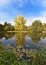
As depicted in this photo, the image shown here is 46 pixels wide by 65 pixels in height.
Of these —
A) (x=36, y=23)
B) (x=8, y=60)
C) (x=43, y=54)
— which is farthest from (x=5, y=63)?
(x=36, y=23)

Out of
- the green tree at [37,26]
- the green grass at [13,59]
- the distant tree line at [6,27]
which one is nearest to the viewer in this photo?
the green grass at [13,59]

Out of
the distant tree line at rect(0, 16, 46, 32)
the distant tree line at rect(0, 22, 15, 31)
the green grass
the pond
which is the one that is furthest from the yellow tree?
the green grass

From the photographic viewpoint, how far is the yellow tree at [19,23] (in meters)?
55.7

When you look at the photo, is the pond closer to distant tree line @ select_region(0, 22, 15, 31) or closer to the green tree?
the green tree

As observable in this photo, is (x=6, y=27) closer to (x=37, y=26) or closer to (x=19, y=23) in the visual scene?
(x=19, y=23)

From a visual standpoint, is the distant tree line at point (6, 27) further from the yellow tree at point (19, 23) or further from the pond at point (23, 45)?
the pond at point (23, 45)

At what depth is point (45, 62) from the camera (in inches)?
239

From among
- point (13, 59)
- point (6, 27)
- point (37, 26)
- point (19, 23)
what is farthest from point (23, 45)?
point (19, 23)

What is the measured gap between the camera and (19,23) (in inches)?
2212

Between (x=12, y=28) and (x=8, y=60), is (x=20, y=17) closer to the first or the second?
(x=12, y=28)

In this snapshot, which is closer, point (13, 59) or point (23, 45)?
point (13, 59)

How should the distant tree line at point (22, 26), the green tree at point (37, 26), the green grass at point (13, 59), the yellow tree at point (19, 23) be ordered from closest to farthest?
the green grass at point (13, 59), the green tree at point (37, 26), the distant tree line at point (22, 26), the yellow tree at point (19, 23)

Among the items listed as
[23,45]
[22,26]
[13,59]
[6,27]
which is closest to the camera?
[13,59]

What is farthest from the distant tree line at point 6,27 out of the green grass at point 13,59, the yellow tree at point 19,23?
the green grass at point 13,59
